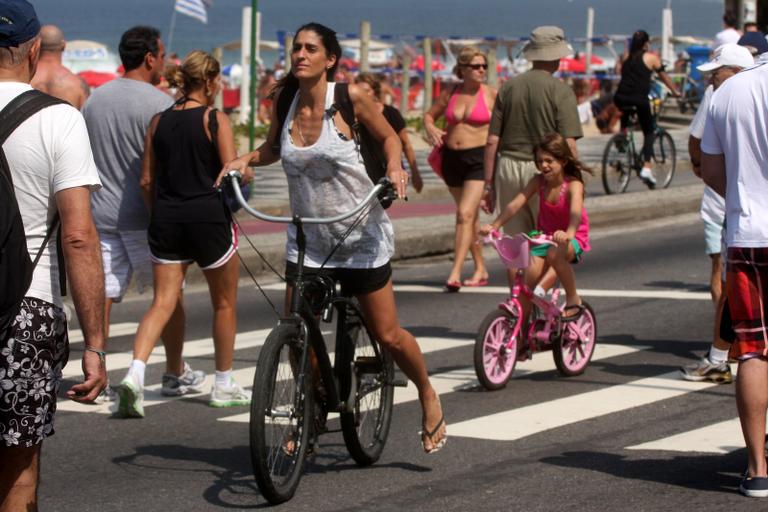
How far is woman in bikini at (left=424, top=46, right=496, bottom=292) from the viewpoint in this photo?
1203cm

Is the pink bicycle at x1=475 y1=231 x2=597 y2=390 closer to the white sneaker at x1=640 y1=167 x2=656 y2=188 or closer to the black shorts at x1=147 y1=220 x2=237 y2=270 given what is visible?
the black shorts at x1=147 y1=220 x2=237 y2=270

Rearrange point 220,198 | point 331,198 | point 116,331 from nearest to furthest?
point 331,198, point 220,198, point 116,331

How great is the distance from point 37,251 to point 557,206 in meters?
4.77

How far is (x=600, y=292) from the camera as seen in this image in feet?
39.3

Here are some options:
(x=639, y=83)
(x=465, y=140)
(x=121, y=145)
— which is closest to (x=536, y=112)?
(x=465, y=140)

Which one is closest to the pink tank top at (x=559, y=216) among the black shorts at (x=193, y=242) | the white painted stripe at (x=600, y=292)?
the black shorts at (x=193, y=242)

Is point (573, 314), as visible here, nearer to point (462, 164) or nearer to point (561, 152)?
point (561, 152)

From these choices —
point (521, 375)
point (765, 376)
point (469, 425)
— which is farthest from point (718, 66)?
point (521, 375)

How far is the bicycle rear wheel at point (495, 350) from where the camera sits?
814cm

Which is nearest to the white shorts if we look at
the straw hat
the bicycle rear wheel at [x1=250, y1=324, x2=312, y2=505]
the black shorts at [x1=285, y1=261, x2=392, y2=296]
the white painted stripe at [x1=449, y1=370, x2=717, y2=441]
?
the white painted stripe at [x1=449, y1=370, x2=717, y2=441]

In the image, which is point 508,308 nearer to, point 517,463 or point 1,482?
point 517,463

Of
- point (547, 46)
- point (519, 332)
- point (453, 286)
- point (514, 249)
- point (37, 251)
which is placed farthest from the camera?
point (453, 286)

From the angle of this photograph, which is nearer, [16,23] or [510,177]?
[16,23]

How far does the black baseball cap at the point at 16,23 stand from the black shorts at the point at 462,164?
8.13 meters
